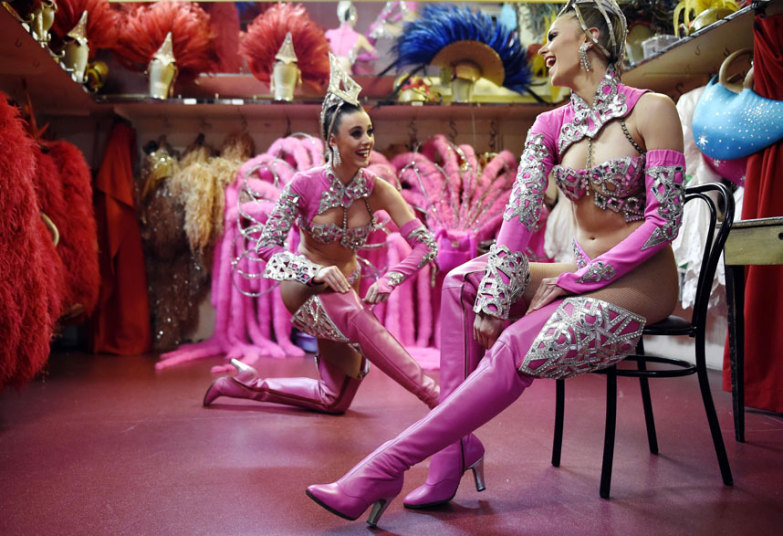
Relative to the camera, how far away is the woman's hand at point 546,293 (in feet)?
5.43

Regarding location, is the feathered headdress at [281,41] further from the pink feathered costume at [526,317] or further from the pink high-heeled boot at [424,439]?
the pink high-heeled boot at [424,439]

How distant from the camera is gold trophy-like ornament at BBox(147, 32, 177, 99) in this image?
459cm

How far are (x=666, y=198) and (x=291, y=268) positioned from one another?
1461 mm

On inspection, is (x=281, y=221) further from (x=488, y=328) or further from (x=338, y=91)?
(x=488, y=328)

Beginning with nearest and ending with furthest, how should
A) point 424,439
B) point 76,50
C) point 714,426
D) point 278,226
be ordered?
1. point 424,439
2. point 714,426
3. point 278,226
4. point 76,50

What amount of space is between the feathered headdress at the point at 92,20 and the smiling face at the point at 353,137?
8.44 ft

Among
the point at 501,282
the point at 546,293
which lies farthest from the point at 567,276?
the point at 501,282

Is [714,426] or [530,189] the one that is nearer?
[530,189]

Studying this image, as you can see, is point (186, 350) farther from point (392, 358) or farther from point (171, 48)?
point (392, 358)

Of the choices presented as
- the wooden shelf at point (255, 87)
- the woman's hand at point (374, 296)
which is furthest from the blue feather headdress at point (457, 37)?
the woman's hand at point (374, 296)

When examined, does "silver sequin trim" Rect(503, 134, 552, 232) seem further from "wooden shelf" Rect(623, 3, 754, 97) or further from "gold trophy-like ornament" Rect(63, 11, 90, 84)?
"gold trophy-like ornament" Rect(63, 11, 90, 84)

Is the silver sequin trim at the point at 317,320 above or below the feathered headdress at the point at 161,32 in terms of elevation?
below

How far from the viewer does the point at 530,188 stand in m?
1.79

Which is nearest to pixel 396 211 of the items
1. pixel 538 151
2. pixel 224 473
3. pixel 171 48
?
pixel 538 151
